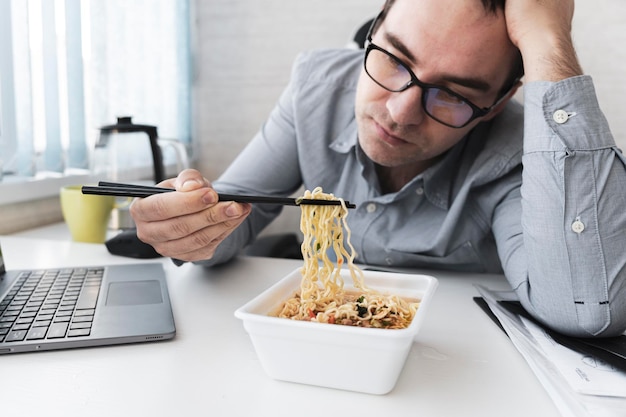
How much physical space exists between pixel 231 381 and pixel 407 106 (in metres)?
0.69

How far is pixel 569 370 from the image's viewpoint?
727 millimetres

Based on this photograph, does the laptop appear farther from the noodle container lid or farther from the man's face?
the man's face

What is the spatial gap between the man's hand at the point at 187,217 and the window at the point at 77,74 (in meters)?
0.87

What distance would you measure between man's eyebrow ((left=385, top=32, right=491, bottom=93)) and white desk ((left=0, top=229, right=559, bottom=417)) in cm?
50

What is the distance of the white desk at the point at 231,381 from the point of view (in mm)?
635

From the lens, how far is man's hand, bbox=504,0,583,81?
1.05 metres

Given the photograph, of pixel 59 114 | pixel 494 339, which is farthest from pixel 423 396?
pixel 59 114

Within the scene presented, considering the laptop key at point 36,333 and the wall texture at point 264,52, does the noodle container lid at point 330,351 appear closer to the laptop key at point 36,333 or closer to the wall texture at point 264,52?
the laptop key at point 36,333

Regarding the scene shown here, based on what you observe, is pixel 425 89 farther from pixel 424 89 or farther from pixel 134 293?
pixel 134 293

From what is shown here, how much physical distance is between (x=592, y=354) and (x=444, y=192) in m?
0.61

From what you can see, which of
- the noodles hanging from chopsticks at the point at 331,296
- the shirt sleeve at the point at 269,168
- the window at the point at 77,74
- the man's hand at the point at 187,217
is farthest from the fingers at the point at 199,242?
the window at the point at 77,74

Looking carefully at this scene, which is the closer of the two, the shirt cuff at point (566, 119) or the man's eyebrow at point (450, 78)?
the shirt cuff at point (566, 119)

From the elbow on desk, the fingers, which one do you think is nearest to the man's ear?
the elbow on desk

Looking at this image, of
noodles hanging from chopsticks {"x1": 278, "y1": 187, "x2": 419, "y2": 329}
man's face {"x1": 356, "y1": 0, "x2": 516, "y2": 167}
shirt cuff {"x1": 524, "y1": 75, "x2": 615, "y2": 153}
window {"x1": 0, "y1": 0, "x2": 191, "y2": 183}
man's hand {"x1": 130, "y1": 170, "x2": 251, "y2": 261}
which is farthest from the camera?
window {"x1": 0, "y1": 0, "x2": 191, "y2": 183}
